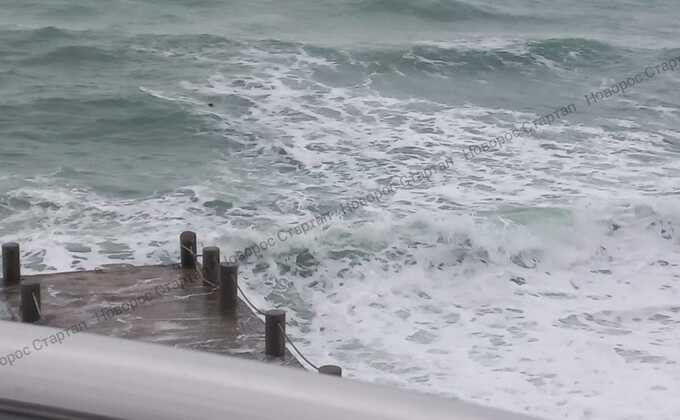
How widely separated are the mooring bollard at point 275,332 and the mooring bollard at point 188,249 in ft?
6.87

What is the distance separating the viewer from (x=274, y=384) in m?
1.15

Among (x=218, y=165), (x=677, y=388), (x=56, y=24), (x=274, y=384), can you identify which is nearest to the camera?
(x=274, y=384)

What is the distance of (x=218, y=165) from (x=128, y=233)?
3.27 metres

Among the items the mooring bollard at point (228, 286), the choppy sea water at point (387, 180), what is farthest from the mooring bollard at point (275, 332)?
the choppy sea water at point (387, 180)

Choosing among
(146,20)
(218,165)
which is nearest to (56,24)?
(146,20)

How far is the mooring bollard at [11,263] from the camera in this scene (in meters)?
9.14

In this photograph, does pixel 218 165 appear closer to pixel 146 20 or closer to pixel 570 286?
pixel 570 286

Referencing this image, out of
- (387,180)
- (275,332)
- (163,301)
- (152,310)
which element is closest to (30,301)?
(152,310)

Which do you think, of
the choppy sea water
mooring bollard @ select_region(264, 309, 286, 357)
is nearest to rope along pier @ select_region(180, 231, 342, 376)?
mooring bollard @ select_region(264, 309, 286, 357)

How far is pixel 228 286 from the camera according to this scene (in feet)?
28.6

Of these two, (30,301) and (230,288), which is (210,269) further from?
(30,301)

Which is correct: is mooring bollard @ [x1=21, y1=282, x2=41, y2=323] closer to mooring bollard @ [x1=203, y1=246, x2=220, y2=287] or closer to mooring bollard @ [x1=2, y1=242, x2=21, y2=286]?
mooring bollard @ [x1=2, y1=242, x2=21, y2=286]

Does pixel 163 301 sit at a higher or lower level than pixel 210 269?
lower

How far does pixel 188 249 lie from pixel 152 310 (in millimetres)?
1097
